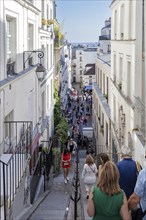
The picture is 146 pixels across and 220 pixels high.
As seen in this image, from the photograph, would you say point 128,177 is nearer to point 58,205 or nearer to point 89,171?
point 89,171

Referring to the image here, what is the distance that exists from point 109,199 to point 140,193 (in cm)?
54

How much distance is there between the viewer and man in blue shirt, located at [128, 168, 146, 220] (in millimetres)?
5625

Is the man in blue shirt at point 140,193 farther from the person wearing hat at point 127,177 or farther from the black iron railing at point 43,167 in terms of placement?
the black iron railing at point 43,167

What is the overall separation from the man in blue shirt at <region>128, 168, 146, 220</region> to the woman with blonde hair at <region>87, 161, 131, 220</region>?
344mm

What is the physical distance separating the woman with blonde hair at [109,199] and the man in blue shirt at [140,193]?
34 cm

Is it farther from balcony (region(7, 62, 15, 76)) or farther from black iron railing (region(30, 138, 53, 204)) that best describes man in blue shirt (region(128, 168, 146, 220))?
black iron railing (region(30, 138, 53, 204))

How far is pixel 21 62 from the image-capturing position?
14.5 metres

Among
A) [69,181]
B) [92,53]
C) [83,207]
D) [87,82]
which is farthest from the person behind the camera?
[92,53]

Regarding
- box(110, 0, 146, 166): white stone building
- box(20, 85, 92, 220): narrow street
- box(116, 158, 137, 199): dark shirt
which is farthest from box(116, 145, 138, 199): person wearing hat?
box(110, 0, 146, 166): white stone building

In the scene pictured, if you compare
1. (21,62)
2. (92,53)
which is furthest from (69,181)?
(92,53)

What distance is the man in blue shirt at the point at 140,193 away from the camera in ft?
18.5

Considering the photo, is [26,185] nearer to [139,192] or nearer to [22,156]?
[22,156]

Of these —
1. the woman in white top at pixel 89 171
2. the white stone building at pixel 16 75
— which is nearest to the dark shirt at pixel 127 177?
the white stone building at pixel 16 75

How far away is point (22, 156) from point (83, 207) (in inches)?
83.1
